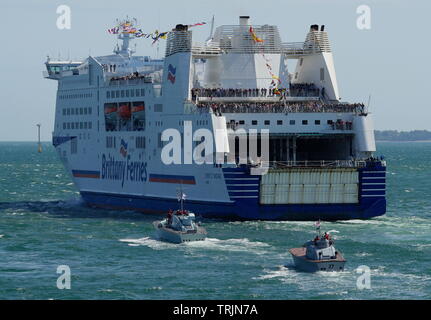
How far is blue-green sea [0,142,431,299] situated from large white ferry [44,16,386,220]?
170 cm

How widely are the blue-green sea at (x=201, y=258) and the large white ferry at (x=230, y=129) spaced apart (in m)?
1.70

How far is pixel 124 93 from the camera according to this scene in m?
78.7

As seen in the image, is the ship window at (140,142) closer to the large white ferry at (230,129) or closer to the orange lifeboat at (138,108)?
the large white ferry at (230,129)

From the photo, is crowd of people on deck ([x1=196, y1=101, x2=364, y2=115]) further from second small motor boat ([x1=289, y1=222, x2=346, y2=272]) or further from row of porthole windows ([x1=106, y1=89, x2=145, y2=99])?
second small motor boat ([x1=289, y1=222, x2=346, y2=272])

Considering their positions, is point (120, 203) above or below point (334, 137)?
below

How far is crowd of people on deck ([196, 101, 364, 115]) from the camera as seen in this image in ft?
228

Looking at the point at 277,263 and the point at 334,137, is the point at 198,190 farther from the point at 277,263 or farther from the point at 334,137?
the point at 277,263

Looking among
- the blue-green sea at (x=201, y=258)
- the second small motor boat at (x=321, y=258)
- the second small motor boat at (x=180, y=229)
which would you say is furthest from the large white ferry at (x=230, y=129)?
the second small motor boat at (x=321, y=258)

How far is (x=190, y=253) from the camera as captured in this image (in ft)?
185

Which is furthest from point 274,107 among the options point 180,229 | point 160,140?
point 180,229

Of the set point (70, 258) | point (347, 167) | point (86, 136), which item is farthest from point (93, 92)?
point (70, 258)

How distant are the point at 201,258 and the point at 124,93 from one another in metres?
26.6

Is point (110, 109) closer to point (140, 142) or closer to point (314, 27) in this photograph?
point (140, 142)
